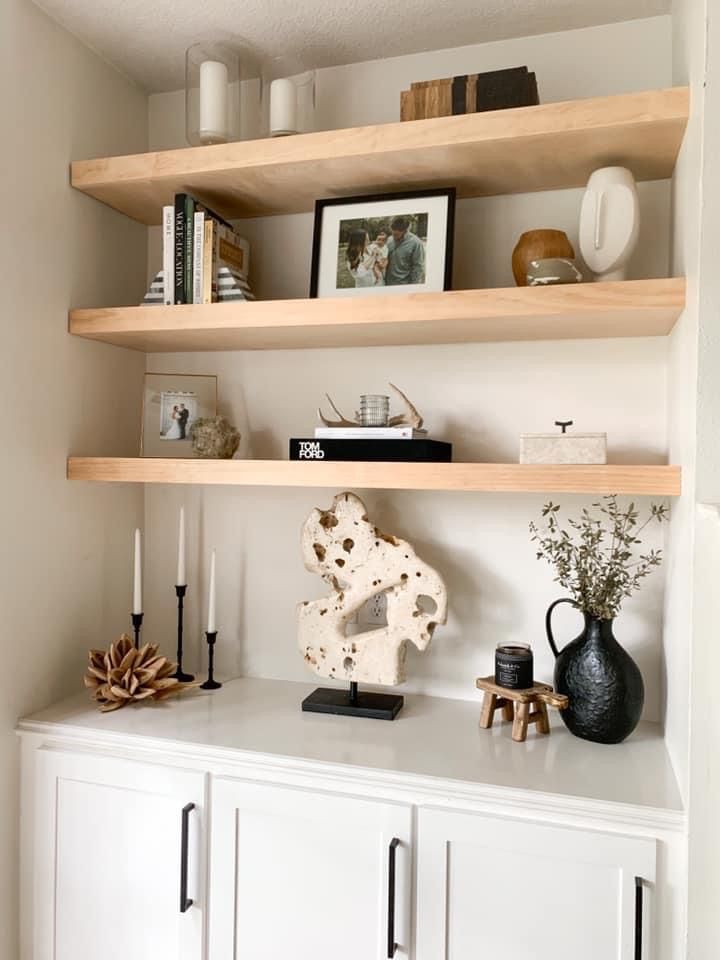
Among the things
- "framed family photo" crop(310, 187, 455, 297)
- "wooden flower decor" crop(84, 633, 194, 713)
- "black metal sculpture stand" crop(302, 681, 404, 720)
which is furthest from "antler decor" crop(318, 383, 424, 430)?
"wooden flower decor" crop(84, 633, 194, 713)

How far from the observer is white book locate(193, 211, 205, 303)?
1707 mm

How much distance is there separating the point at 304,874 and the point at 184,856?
242 millimetres

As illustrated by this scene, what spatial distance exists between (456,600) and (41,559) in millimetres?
949

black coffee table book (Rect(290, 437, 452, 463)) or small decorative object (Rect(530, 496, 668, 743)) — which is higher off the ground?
black coffee table book (Rect(290, 437, 452, 463))

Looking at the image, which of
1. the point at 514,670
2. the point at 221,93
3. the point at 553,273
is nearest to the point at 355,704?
the point at 514,670

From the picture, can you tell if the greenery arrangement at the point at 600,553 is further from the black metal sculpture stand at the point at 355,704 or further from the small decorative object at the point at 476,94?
the small decorative object at the point at 476,94

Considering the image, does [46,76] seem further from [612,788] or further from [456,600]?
[612,788]

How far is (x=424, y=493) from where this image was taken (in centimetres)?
183

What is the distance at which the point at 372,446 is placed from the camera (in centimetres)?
158

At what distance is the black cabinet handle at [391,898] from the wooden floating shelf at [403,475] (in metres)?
0.66

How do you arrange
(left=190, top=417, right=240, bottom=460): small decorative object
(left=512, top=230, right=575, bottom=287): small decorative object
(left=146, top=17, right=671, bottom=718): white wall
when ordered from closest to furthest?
(left=512, top=230, right=575, bottom=287): small decorative object < (left=146, top=17, right=671, bottom=718): white wall < (left=190, top=417, right=240, bottom=460): small decorative object

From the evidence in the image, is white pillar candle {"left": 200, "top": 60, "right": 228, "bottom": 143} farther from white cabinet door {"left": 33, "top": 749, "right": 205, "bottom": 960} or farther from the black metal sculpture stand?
white cabinet door {"left": 33, "top": 749, "right": 205, "bottom": 960}

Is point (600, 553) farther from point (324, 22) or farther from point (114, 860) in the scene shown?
point (324, 22)

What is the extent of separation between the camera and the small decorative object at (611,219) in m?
1.50
